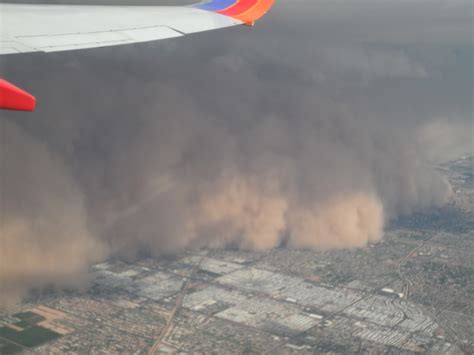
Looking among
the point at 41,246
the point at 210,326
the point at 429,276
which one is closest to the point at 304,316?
the point at 210,326

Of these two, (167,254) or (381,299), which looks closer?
(381,299)

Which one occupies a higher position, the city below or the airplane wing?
the airplane wing

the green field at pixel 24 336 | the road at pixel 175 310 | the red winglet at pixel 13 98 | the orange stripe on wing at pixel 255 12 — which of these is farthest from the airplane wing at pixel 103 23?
the green field at pixel 24 336

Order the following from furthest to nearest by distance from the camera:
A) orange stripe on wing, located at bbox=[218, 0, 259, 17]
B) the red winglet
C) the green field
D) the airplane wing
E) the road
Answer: the road, the green field, orange stripe on wing, located at bbox=[218, 0, 259, 17], the airplane wing, the red winglet

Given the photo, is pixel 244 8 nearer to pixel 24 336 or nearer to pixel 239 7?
pixel 239 7

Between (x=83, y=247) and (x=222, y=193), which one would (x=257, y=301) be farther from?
(x=222, y=193)

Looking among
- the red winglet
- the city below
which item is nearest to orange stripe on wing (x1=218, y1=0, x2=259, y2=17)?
the red winglet

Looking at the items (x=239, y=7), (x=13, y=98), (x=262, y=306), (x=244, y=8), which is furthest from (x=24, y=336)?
(x=13, y=98)

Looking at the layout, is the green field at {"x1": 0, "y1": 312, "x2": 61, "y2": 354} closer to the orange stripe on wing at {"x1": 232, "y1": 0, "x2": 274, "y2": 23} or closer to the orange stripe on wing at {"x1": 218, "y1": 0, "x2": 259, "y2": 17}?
the orange stripe on wing at {"x1": 218, "y1": 0, "x2": 259, "y2": 17}
